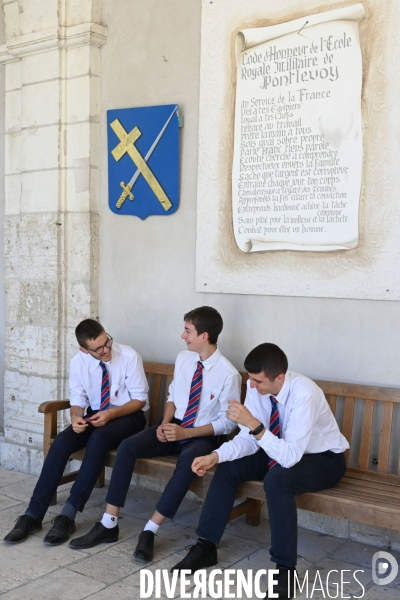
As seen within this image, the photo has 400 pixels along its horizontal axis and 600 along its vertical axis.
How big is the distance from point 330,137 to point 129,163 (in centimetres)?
151

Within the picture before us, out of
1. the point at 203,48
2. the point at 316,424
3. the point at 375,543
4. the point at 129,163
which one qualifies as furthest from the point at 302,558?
the point at 203,48

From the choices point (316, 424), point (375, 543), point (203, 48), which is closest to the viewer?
point (316, 424)

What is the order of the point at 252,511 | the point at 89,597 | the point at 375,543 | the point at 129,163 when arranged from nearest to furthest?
the point at 89,597 < the point at 375,543 < the point at 252,511 < the point at 129,163

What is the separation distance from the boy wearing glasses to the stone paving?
0.44 ft

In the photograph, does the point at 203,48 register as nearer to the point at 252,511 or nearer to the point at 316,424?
the point at 316,424

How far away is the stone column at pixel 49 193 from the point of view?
5.13 meters

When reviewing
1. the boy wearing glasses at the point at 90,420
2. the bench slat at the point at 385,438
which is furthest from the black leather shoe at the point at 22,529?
the bench slat at the point at 385,438

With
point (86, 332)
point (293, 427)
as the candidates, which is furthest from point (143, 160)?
point (293, 427)

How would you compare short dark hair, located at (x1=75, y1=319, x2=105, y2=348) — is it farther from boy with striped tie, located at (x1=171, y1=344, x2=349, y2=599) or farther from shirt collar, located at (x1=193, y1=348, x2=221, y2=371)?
boy with striped tie, located at (x1=171, y1=344, x2=349, y2=599)

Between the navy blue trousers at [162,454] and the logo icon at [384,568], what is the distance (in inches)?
40.2

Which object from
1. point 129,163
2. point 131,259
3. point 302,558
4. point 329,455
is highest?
point 129,163

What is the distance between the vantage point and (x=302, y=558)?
378 centimetres

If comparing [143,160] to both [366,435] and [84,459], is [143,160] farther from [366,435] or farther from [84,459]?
[366,435]

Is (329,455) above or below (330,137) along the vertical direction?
below
